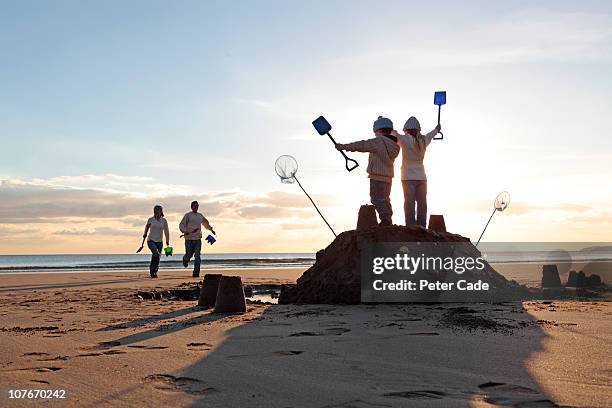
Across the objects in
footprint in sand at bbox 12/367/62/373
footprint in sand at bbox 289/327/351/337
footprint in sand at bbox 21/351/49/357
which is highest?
footprint in sand at bbox 289/327/351/337

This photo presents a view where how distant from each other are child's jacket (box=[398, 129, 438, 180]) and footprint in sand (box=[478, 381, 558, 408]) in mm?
5714

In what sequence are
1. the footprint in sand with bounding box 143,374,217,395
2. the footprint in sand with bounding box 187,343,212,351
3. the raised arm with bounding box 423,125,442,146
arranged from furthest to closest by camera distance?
the raised arm with bounding box 423,125,442,146 → the footprint in sand with bounding box 187,343,212,351 → the footprint in sand with bounding box 143,374,217,395

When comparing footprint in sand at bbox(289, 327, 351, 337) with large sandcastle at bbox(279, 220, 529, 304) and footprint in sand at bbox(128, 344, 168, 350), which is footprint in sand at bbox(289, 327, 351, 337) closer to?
footprint in sand at bbox(128, 344, 168, 350)

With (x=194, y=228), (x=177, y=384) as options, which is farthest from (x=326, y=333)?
(x=194, y=228)

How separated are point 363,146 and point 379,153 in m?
0.27

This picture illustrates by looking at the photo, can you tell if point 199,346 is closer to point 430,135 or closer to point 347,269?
point 347,269

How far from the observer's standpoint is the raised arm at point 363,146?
834 cm

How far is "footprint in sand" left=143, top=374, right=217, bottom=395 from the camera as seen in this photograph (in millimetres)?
3277

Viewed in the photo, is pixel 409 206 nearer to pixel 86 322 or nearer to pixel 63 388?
pixel 86 322

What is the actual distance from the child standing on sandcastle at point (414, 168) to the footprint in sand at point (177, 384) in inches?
235

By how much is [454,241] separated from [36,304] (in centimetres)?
585

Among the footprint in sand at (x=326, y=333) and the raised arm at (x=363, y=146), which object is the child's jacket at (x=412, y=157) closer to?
the raised arm at (x=363, y=146)

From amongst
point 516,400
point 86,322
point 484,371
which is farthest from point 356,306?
point 516,400

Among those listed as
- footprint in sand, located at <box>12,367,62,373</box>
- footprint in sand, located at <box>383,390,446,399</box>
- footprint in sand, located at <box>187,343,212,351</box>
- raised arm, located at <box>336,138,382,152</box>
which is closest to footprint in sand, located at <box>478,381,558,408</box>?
footprint in sand, located at <box>383,390,446,399</box>
